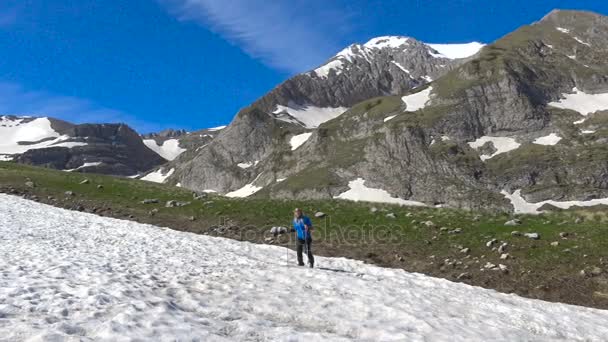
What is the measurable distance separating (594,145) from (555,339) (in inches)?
6591

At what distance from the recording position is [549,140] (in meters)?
167

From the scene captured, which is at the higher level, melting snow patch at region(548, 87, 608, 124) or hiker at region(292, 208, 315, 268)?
melting snow patch at region(548, 87, 608, 124)

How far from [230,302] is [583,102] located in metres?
216

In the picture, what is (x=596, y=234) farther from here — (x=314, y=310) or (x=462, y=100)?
(x=462, y=100)

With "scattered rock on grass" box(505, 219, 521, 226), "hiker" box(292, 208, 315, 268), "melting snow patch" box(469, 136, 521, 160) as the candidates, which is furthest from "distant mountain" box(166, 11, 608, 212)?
"hiker" box(292, 208, 315, 268)

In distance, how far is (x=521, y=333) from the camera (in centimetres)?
1397

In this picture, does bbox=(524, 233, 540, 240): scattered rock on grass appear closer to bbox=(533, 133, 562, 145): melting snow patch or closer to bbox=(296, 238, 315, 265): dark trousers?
bbox=(296, 238, 315, 265): dark trousers

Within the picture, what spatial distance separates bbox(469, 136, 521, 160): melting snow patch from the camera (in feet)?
554

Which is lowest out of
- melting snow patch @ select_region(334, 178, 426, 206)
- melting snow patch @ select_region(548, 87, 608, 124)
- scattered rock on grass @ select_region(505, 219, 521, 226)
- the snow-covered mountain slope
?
the snow-covered mountain slope

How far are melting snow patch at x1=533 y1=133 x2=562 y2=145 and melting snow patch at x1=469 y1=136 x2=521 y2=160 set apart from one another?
23.3 ft

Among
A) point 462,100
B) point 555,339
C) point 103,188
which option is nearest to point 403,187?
point 462,100

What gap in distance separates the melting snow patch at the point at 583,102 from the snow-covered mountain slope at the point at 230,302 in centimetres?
19439

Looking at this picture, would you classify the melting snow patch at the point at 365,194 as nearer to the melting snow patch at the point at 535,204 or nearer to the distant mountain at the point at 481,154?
the distant mountain at the point at 481,154

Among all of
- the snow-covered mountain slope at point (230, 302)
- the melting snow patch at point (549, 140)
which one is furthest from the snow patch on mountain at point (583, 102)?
the snow-covered mountain slope at point (230, 302)
